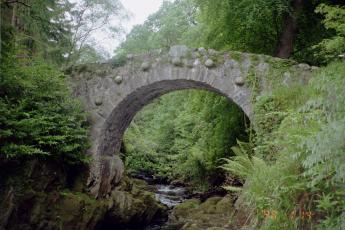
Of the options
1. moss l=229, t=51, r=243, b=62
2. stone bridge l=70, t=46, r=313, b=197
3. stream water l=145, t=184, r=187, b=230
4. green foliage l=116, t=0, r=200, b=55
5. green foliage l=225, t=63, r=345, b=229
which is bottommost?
stream water l=145, t=184, r=187, b=230

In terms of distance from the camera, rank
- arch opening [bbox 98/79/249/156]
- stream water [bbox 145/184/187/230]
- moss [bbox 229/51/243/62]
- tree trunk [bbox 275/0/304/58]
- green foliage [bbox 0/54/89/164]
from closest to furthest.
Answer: green foliage [bbox 0/54/89/164] < moss [bbox 229/51/243/62] < arch opening [bbox 98/79/249/156] < tree trunk [bbox 275/0/304/58] < stream water [bbox 145/184/187/230]

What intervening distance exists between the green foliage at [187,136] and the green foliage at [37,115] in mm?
4201

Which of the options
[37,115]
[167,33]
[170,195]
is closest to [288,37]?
[37,115]

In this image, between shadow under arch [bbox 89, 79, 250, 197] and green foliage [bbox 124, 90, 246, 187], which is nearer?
shadow under arch [bbox 89, 79, 250, 197]

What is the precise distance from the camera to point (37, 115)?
6090 millimetres

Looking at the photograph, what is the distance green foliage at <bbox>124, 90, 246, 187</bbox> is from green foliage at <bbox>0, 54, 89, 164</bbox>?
4.20 metres

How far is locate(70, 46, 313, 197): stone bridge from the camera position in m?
6.66

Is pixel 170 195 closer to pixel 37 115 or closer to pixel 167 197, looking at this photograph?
pixel 167 197

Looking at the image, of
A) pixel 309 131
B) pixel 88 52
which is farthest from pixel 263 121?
pixel 88 52

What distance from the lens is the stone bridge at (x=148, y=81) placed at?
21.9 ft

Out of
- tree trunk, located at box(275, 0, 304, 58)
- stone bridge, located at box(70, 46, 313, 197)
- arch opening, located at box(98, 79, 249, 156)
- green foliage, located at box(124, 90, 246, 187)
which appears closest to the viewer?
stone bridge, located at box(70, 46, 313, 197)

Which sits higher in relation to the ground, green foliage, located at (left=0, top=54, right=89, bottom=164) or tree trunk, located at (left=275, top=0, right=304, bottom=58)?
tree trunk, located at (left=275, top=0, right=304, bottom=58)

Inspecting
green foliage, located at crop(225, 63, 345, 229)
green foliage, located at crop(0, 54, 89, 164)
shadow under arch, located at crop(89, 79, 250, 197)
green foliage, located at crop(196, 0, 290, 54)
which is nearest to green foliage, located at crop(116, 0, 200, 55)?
green foliage, located at crop(196, 0, 290, 54)
